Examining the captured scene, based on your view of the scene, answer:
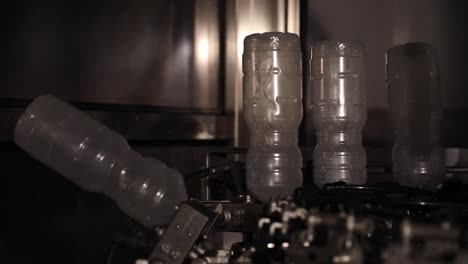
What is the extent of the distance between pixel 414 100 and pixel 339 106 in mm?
252

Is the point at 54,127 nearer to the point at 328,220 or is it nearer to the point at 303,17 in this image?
the point at 328,220

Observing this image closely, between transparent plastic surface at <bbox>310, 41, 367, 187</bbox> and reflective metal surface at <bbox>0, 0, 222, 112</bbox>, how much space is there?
49 centimetres

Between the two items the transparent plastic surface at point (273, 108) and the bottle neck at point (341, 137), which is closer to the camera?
the transparent plastic surface at point (273, 108)

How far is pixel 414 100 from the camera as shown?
168 cm

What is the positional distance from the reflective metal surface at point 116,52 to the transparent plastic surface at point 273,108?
0.39m

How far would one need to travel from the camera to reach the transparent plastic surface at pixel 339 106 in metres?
1.52

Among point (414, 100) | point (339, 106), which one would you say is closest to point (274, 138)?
point (339, 106)

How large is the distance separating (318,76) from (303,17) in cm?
52

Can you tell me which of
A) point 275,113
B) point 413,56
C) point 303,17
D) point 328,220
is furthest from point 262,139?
point 328,220

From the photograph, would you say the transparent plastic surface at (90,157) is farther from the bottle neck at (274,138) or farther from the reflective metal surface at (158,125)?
the bottle neck at (274,138)

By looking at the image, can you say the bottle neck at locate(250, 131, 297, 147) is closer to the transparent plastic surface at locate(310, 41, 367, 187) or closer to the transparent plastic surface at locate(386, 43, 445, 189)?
the transparent plastic surface at locate(310, 41, 367, 187)

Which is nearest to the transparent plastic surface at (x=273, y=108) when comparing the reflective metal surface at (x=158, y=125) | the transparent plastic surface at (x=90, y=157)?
the transparent plastic surface at (x=90, y=157)

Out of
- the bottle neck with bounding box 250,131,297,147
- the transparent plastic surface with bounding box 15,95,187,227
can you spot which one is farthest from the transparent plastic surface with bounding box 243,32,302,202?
the transparent plastic surface with bounding box 15,95,187,227

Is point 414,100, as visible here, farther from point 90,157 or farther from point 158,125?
point 90,157
